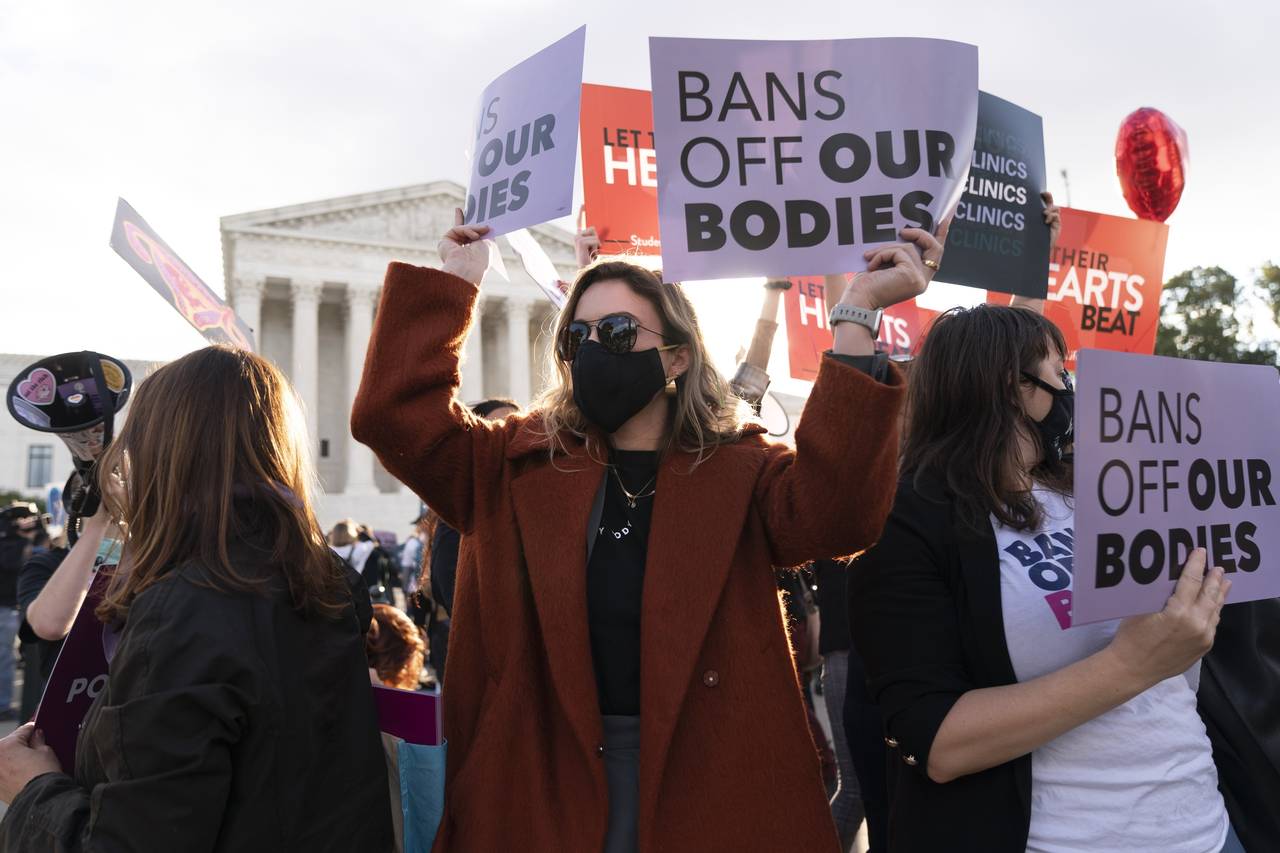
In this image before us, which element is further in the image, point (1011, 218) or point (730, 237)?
point (1011, 218)

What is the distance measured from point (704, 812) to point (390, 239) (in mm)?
42906

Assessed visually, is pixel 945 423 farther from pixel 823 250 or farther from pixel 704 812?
pixel 704 812

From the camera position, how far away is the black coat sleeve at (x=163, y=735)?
1.48 m

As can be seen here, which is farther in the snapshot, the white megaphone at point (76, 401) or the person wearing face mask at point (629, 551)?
the white megaphone at point (76, 401)

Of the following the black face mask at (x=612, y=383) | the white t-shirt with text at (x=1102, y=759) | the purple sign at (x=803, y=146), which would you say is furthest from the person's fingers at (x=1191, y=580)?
the black face mask at (x=612, y=383)

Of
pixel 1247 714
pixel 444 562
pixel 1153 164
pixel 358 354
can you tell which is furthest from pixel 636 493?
pixel 358 354

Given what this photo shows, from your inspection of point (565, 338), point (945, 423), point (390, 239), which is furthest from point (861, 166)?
point (390, 239)

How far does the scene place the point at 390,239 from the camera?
4222 centimetres

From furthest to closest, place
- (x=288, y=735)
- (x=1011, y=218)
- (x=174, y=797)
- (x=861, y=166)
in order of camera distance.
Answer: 1. (x=1011, y=218)
2. (x=861, y=166)
3. (x=288, y=735)
4. (x=174, y=797)

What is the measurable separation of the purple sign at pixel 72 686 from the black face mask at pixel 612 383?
1044mm

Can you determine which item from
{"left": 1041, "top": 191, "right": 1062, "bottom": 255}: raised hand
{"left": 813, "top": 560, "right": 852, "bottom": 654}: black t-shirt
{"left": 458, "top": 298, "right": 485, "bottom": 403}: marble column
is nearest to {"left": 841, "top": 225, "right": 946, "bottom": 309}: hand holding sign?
{"left": 1041, "top": 191, "right": 1062, "bottom": 255}: raised hand

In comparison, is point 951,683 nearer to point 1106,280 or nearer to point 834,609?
point 834,609

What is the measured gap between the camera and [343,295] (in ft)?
141

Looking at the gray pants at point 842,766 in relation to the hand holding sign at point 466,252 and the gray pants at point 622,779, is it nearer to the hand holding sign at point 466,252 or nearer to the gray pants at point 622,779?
the gray pants at point 622,779
